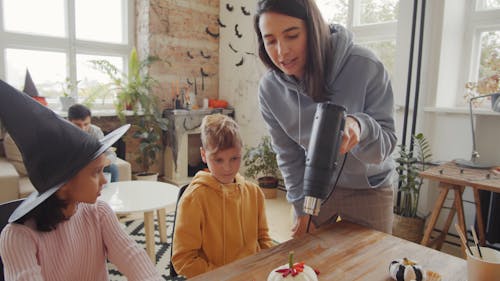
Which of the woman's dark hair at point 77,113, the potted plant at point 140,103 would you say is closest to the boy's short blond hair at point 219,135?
the woman's dark hair at point 77,113

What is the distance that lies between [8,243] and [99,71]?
374 centimetres

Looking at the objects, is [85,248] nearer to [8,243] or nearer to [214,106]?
[8,243]

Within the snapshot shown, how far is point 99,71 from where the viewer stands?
13.8ft

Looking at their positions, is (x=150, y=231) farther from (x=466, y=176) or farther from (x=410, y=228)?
(x=466, y=176)

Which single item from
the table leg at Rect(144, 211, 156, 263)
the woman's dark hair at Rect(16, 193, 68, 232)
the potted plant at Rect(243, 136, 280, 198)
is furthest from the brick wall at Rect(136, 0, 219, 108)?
the woman's dark hair at Rect(16, 193, 68, 232)

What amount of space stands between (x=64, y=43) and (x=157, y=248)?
271 centimetres

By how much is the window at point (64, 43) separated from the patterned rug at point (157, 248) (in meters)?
1.71

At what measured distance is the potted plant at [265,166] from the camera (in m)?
3.81

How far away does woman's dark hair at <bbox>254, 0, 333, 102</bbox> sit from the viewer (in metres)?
0.98

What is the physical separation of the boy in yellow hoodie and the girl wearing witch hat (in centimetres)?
16

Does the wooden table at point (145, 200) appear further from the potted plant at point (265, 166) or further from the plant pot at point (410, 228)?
the plant pot at point (410, 228)

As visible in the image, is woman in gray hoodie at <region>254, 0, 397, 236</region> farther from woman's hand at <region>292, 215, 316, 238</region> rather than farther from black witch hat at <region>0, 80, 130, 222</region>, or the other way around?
black witch hat at <region>0, 80, 130, 222</region>

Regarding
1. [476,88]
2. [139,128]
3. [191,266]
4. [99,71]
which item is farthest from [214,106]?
[191,266]

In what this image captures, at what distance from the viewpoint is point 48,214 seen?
2.93 ft
